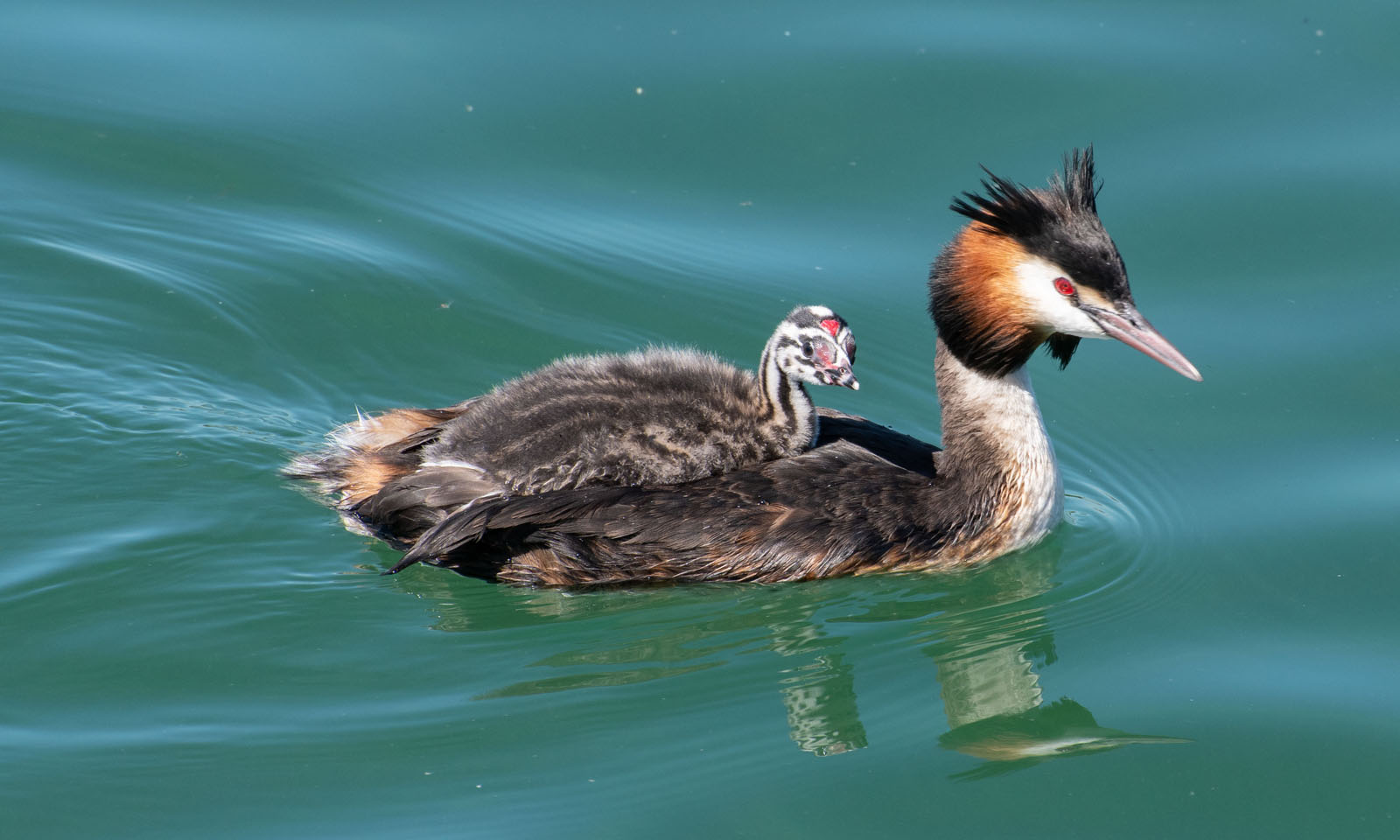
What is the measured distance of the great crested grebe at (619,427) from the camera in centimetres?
704

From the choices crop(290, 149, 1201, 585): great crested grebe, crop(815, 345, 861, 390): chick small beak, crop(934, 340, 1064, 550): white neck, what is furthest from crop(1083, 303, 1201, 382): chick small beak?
crop(815, 345, 861, 390): chick small beak

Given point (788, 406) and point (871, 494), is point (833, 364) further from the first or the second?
point (871, 494)

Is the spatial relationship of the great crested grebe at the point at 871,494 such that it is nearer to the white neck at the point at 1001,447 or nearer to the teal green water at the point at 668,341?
the white neck at the point at 1001,447

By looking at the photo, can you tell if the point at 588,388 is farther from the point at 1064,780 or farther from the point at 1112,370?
the point at 1112,370

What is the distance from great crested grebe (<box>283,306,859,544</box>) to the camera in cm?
704

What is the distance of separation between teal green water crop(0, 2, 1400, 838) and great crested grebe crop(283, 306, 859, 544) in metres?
0.39

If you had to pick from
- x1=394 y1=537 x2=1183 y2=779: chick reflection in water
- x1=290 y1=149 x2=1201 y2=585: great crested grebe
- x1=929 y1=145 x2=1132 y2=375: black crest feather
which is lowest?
x1=394 y1=537 x2=1183 y2=779: chick reflection in water

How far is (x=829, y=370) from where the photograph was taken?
23.0ft

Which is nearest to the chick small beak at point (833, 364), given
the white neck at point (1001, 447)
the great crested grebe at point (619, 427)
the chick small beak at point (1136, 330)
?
the great crested grebe at point (619, 427)

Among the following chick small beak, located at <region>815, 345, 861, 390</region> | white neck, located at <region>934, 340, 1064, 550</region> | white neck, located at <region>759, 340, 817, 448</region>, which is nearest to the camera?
chick small beak, located at <region>815, 345, 861, 390</region>

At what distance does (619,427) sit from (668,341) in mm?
2125

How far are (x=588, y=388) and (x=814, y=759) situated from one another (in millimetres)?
1773

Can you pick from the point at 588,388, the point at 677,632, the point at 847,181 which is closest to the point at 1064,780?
the point at 677,632

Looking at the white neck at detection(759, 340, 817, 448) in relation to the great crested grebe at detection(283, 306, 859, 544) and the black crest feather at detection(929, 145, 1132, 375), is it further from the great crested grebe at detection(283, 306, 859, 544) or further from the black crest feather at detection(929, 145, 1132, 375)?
the black crest feather at detection(929, 145, 1132, 375)
